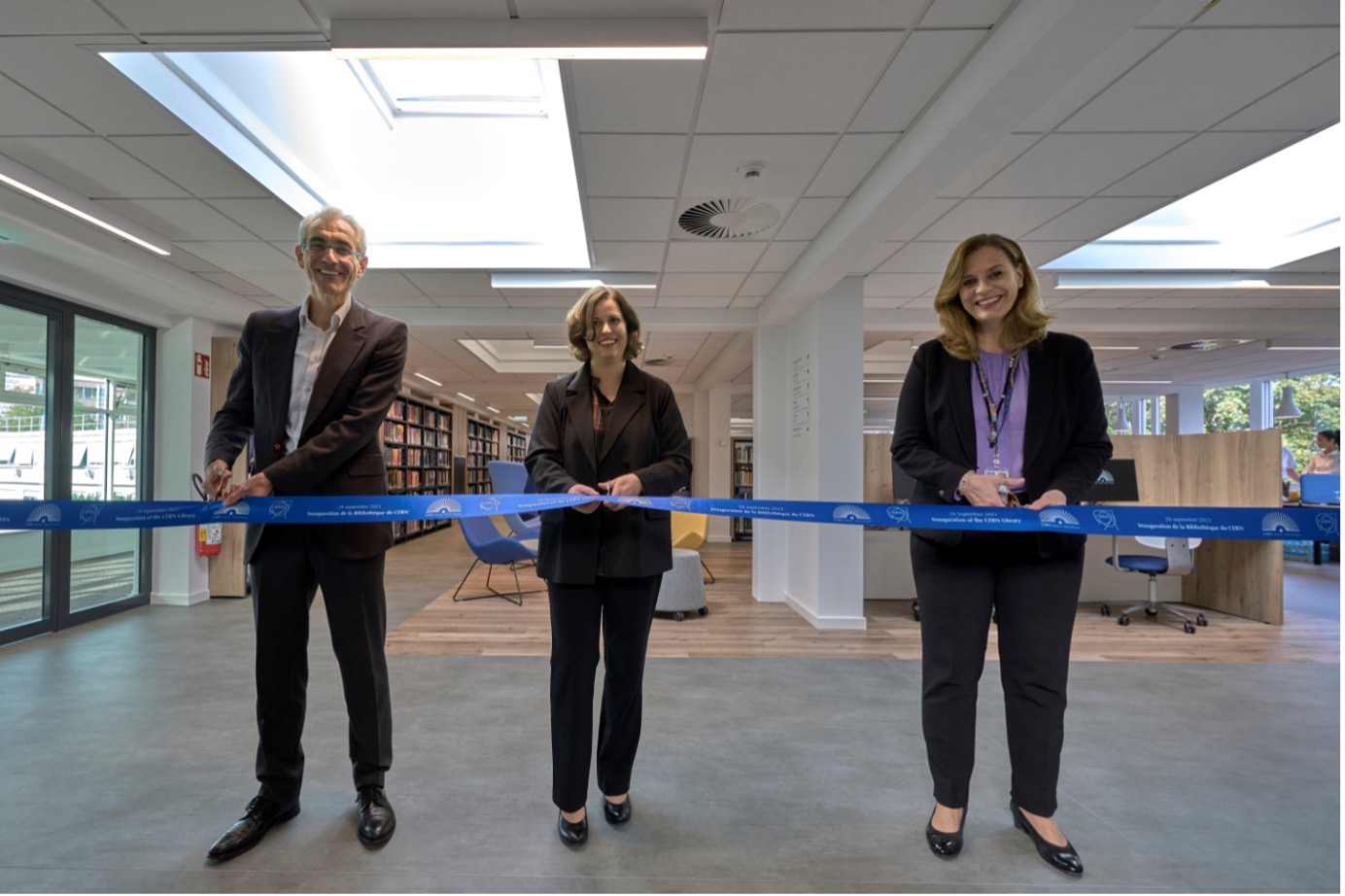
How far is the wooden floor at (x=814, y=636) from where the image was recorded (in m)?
4.31

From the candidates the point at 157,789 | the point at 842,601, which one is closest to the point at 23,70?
the point at 157,789

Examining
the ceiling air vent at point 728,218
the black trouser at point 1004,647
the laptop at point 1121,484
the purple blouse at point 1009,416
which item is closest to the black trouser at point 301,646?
the black trouser at point 1004,647

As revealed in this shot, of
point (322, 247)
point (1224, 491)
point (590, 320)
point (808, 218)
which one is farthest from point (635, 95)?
point (1224, 491)

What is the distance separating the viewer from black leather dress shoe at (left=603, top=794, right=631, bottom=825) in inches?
79.1

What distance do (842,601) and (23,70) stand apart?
5.43 meters

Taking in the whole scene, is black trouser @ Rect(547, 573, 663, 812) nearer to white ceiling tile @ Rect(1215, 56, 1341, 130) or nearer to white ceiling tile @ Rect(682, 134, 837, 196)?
white ceiling tile @ Rect(682, 134, 837, 196)

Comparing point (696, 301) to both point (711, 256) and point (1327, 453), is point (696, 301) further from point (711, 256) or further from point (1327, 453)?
point (1327, 453)

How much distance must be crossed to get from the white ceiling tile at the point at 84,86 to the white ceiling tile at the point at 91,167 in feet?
0.89

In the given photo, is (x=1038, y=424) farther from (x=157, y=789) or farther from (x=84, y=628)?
(x=84, y=628)

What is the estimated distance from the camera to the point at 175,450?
19.7 feet

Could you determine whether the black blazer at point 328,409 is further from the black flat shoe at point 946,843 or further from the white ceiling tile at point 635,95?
the black flat shoe at point 946,843

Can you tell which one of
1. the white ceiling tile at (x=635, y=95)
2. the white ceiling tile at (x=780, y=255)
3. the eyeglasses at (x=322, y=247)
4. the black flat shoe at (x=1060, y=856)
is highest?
the white ceiling tile at (x=635, y=95)

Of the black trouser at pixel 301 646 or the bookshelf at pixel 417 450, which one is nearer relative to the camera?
the black trouser at pixel 301 646

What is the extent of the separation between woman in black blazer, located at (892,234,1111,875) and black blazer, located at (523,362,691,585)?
2.40ft
